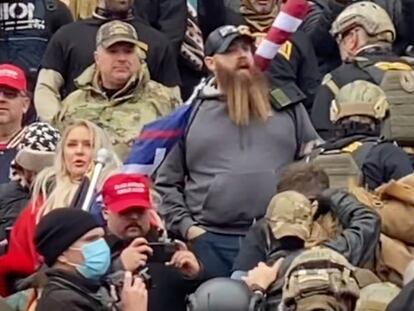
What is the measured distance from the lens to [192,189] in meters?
13.7

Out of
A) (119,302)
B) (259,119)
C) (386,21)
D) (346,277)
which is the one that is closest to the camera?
(346,277)

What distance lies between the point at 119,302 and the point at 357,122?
2704 mm

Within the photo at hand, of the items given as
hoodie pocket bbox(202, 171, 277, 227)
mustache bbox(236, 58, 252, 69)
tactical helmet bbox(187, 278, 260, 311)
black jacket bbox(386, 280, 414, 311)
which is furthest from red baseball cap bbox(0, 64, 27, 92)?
black jacket bbox(386, 280, 414, 311)

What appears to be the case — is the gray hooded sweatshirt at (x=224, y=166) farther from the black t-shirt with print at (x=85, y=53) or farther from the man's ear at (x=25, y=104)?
the black t-shirt with print at (x=85, y=53)

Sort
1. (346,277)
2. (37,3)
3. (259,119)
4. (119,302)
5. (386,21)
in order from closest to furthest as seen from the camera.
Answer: (346,277) < (119,302) < (259,119) < (386,21) < (37,3)

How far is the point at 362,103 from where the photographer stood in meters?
13.7

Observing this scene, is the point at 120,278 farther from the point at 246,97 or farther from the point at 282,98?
the point at 282,98

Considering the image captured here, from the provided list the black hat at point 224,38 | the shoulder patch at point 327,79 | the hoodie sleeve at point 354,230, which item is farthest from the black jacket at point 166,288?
the shoulder patch at point 327,79

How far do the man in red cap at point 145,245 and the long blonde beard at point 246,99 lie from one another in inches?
40.2

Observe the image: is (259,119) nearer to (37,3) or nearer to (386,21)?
(386,21)

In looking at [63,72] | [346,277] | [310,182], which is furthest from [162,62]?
[346,277]

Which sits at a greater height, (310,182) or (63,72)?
(310,182)

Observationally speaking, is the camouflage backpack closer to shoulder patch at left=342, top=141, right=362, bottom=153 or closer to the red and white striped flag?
shoulder patch at left=342, top=141, right=362, bottom=153

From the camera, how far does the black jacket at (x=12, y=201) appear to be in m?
14.0
